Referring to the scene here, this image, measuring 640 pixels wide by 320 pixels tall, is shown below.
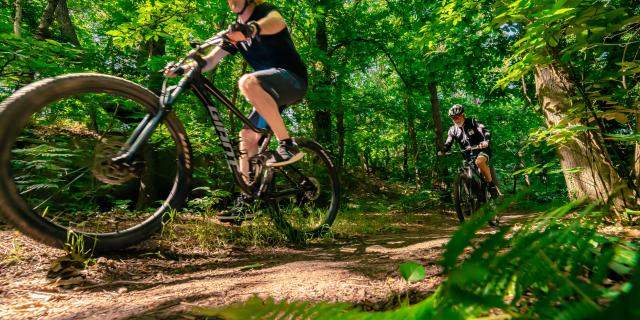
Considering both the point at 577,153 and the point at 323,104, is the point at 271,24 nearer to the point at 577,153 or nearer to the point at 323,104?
the point at 577,153

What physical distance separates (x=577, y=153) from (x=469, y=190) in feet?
8.07

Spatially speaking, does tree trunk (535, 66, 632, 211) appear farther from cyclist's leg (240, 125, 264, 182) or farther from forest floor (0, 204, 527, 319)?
cyclist's leg (240, 125, 264, 182)

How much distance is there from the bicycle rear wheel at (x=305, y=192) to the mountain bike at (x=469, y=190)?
7.73 ft

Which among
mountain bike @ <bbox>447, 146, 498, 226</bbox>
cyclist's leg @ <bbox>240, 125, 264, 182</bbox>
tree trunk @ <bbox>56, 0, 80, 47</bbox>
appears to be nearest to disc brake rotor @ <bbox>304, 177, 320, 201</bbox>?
cyclist's leg @ <bbox>240, 125, 264, 182</bbox>

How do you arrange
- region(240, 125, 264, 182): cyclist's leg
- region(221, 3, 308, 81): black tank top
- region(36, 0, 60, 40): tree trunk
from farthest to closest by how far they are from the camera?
1. region(36, 0, 60, 40): tree trunk
2. region(240, 125, 264, 182): cyclist's leg
3. region(221, 3, 308, 81): black tank top

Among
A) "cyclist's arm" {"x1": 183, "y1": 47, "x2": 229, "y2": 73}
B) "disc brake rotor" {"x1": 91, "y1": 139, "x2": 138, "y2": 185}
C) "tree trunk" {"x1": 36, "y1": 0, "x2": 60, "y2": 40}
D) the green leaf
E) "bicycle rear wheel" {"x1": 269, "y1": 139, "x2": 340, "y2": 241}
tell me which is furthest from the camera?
"tree trunk" {"x1": 36, "y1": 0, "x2": 60, "y2": 40}

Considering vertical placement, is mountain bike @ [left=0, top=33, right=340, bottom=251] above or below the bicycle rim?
above

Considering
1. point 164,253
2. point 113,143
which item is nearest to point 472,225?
point 113,143

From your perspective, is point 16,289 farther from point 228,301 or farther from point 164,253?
point 228,301

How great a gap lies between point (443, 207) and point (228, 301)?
27.2 feet

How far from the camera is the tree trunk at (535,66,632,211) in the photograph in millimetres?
2607

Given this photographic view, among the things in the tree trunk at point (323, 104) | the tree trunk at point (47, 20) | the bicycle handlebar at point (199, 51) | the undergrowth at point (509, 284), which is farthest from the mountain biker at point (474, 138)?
the tree trunk at point (47, 20)

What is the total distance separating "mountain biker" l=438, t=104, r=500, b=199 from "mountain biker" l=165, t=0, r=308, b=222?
3457mm

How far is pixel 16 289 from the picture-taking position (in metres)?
1.60
